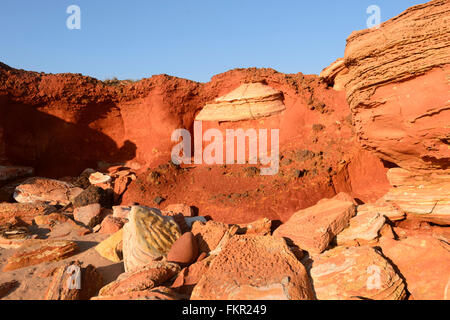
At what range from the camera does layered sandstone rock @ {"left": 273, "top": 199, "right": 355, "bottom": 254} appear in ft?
10.4

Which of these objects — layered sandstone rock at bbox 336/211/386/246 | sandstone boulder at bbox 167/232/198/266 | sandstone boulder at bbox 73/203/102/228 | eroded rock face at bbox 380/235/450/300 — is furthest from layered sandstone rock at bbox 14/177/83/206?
eroded rock face at bbox 380/235/450/300

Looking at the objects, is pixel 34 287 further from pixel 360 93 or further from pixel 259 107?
pixel 259 107

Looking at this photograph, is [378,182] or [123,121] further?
[123,121]

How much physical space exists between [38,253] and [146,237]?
4.77 ft

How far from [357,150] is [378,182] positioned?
0.85 m

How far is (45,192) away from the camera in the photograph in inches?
242

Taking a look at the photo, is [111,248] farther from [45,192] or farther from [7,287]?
[45,192]

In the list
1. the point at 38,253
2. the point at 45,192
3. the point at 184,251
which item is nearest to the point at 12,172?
the point at 45,192

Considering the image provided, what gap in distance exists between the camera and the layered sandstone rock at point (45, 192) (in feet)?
19.6

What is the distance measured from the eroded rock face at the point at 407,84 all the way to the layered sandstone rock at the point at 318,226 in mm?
1103

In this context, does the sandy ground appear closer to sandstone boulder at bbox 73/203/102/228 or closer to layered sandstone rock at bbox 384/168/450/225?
sandstone boulder at bbox 73/203/102/228
